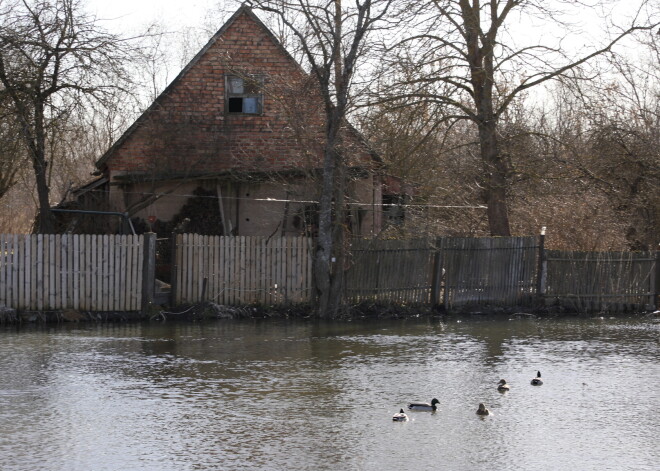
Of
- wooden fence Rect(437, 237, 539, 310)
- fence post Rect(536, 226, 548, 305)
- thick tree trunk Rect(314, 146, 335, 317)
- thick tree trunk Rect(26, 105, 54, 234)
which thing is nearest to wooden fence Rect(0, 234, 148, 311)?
thick tree trunk Rect(26, 105, 54, 234)

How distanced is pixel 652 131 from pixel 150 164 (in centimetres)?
1389

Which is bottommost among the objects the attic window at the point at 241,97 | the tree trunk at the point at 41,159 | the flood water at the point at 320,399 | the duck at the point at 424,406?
the flood water at the point at 320,399

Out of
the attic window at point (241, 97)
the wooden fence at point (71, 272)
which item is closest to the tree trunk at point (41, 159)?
the wooden fence at point (71, 272)

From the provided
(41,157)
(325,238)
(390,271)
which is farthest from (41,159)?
(390,271)

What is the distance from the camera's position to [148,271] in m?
17.4

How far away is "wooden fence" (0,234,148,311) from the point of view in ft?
55.1

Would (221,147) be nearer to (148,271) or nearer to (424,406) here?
(148,271)

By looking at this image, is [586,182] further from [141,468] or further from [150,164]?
[141,468]

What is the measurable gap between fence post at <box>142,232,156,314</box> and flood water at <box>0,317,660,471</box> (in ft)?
4.62

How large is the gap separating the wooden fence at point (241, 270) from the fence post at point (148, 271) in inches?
18.9

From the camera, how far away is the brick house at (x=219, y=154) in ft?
75.0

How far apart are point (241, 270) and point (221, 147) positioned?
19.7 ft

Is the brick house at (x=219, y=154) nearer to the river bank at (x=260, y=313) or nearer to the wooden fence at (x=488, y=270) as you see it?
the wooden fence at (x=488, y=270)

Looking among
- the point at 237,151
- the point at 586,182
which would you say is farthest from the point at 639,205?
the point at 237,151
